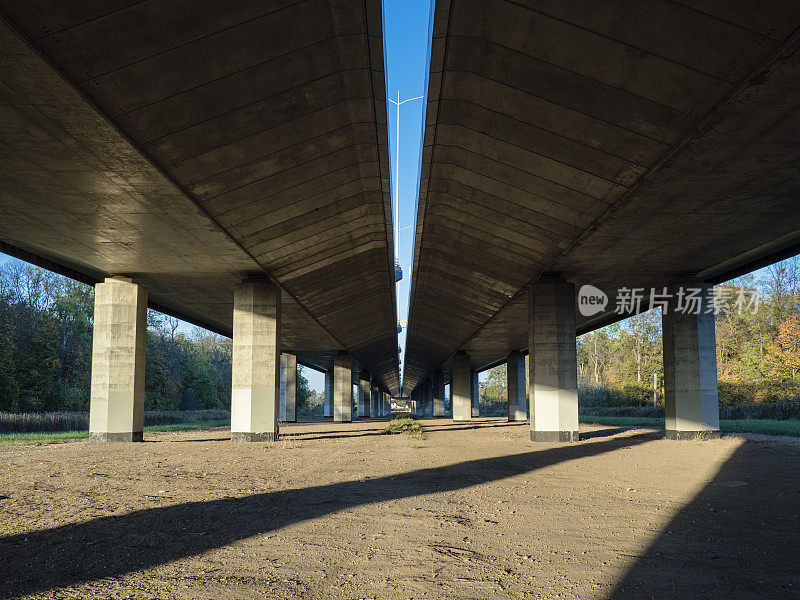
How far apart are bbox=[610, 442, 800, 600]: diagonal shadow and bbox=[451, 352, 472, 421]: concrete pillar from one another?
47.5 m

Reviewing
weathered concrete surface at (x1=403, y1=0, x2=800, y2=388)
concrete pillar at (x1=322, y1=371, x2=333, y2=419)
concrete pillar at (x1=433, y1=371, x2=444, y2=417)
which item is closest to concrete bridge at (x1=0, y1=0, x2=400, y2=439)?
weathered concrete surface at (x1=403, y1=0, x2=800, y2=388)

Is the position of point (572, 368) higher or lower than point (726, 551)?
higher

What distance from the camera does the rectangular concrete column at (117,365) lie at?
24.3 m

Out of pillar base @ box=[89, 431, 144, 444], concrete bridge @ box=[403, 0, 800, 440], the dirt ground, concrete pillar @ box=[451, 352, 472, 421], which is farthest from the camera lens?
concrete pillar @ box=[451, 352, 472, 421]

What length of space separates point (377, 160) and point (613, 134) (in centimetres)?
649

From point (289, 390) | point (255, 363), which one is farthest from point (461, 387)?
point (255, 363)

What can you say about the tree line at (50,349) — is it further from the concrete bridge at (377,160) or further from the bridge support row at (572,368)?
the bridge support row at (572,368)

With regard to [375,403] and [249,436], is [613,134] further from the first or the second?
[375,403]

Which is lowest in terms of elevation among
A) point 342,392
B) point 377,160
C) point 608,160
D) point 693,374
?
point 342,392

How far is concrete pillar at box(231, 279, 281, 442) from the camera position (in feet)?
79.9

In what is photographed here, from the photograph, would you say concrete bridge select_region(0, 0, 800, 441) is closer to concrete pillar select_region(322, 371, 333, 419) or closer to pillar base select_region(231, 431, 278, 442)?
pillar base select_region(231, 431, 278, 442)

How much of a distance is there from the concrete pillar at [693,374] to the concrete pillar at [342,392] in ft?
114

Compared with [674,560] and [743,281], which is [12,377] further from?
[743,281]

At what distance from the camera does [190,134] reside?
12.7m
